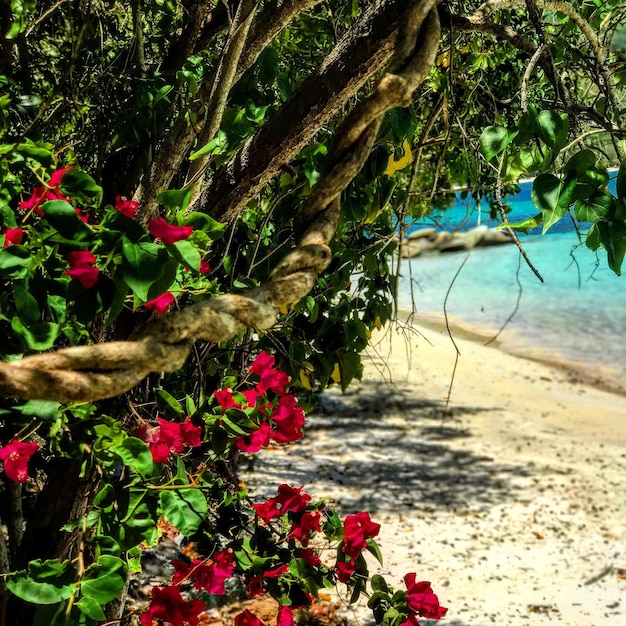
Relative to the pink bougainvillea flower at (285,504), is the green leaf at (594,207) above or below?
above

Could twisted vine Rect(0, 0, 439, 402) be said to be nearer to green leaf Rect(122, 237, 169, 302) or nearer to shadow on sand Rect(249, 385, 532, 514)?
green leaf Rect(122, 237, 169, 302)

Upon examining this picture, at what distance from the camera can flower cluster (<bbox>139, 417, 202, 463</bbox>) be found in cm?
157

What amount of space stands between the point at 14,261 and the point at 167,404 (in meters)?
0.74

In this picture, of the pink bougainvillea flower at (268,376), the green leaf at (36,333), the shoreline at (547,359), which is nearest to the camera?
the green leaf at (36,333)

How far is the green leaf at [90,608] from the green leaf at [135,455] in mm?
220

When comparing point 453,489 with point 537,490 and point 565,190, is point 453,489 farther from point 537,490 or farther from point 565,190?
point 565,190

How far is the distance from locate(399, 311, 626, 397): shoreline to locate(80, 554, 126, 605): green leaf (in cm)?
872


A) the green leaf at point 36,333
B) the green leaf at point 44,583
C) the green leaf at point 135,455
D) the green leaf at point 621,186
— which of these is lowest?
the green leaf at point 44,583

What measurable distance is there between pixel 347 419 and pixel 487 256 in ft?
53.9

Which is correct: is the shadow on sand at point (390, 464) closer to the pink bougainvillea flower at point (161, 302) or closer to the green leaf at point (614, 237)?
the pink bougainvillea flower at point (161, 302)

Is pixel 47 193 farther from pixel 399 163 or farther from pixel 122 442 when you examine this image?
pixel 399 163

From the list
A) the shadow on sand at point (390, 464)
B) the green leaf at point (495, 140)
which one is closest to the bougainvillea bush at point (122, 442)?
the green leaf at point (495, 140)

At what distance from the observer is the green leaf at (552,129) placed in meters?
1.19

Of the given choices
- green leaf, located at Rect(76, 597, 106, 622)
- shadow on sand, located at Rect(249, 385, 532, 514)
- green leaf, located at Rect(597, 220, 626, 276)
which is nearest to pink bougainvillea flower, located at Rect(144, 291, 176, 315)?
green leaf, located at Rect(76, 597, 106, 622)
